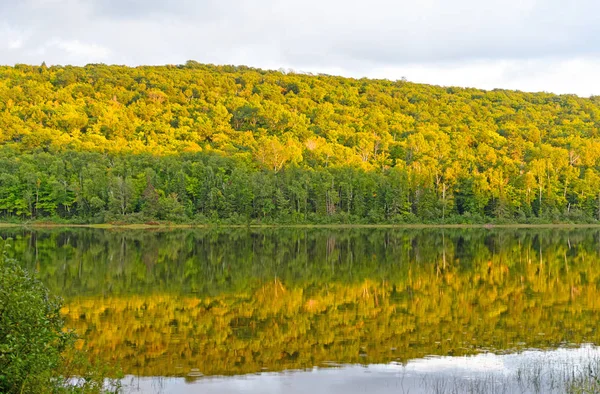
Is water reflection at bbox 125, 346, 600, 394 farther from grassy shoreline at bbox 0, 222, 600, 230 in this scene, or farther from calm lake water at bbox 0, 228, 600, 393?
grassy shoreline at bbox 0, 222, 600, 230

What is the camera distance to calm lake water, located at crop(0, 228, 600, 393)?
471 inches

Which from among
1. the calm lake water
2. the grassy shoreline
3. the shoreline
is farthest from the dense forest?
the calm lake water

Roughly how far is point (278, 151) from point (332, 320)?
72.4 meters

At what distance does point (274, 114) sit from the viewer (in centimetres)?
10906

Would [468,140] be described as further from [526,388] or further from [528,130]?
[526,388]

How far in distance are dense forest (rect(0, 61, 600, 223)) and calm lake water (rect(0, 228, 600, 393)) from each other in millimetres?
43053

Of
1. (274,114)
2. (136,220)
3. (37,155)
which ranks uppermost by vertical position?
(274,114)

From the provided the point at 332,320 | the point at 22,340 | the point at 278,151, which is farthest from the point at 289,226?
the point at 22,340

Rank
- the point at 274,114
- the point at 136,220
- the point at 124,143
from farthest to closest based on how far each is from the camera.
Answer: the point at 274,114 < the point at 124,143 < the point at 136,220

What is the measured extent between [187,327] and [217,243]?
29.5 metres

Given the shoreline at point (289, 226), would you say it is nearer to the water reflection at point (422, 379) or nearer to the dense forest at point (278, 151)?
the dense forest at point (278, 151)

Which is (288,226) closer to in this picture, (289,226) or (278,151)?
(289,226)

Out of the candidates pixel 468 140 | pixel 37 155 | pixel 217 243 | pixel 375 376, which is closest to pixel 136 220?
pixel 37 155

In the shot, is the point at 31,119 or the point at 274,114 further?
the point at 274,114
